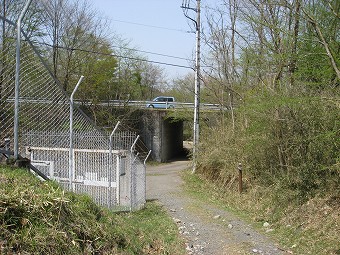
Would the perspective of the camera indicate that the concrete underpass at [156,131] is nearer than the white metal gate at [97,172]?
No

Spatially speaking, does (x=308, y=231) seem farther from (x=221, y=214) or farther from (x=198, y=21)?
(x=198, y=21)

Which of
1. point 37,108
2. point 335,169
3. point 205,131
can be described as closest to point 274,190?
point 335,169

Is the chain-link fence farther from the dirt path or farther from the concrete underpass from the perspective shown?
the concrete underpass

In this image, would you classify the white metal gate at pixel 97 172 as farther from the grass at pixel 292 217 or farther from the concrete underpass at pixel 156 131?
the concrete underpass at pixel 156 131

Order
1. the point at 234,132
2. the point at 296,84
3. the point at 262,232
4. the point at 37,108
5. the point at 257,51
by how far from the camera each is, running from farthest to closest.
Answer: the point at 234,132 < the point at 257,51 < the point at 296,84 < the point at 262,232 < the point at 37,108

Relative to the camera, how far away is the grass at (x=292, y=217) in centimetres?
871

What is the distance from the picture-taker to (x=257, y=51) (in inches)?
580

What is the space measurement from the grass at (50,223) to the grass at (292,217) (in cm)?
426

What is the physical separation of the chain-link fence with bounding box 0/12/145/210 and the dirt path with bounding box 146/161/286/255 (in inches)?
58.8

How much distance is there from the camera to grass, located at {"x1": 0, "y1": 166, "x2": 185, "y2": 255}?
4.12 meters

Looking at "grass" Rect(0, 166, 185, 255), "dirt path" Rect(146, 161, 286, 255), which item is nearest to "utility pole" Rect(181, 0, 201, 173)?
"dirt path" Rect(146, 161, 286, 255)

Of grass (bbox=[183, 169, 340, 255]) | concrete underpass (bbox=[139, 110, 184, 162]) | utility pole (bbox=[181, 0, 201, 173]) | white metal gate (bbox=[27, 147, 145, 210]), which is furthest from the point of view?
concrete underpass (bbox=[139, 110, 184, 162])

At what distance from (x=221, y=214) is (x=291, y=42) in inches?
198

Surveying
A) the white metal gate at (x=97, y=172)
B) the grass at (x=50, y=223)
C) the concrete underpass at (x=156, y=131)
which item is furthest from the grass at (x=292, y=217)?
the concrete underpass at (x=156, y=131)
